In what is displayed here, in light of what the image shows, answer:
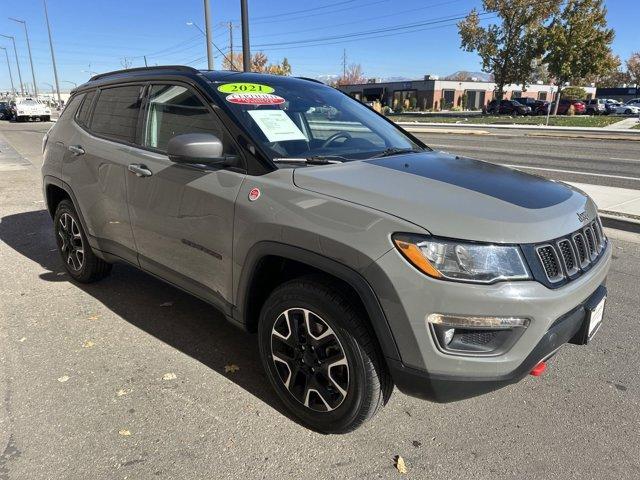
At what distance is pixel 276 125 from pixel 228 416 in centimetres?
166

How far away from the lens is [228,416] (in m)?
2.79

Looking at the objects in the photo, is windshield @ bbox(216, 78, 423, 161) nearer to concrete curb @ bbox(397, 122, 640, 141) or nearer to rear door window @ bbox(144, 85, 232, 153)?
rear door window @ bbox(144, 85, 232, 153)

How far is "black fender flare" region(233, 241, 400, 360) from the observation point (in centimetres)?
217

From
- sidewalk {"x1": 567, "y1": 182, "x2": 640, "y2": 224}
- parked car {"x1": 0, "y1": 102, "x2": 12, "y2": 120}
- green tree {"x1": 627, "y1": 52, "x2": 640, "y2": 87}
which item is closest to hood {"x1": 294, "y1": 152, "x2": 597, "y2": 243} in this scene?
sidewalk {"x1": 567, "y1": 182, "x2": 640, "y2": 224}

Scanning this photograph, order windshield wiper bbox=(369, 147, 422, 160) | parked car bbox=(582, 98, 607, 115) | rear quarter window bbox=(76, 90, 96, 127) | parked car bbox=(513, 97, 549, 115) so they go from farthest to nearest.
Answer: parked car bbox=(582, 98, 607, 115) < parked car bbox=(513, 97, 549, 115) < rear quarter window bbox=(76, 90, 96, 127) < windshield wiper bbox=(369, 147, 422, 160)

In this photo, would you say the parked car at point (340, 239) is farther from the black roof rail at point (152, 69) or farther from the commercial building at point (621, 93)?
the commercial building at point (621, 93)

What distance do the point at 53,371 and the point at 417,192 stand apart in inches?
99.5

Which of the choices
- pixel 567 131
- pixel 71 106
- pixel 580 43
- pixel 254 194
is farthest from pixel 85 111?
pixel 580 43

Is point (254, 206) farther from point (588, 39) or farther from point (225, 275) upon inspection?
point (588, 39)

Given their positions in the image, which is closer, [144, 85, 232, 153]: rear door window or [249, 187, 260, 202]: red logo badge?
[249, 187, 260, 202]: red logo badge

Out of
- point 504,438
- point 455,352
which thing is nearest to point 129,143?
point 455,352

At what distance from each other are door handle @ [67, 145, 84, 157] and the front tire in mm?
2376

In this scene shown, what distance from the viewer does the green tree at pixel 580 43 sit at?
134ft

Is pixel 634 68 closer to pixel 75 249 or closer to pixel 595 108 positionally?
pixel 595 108
